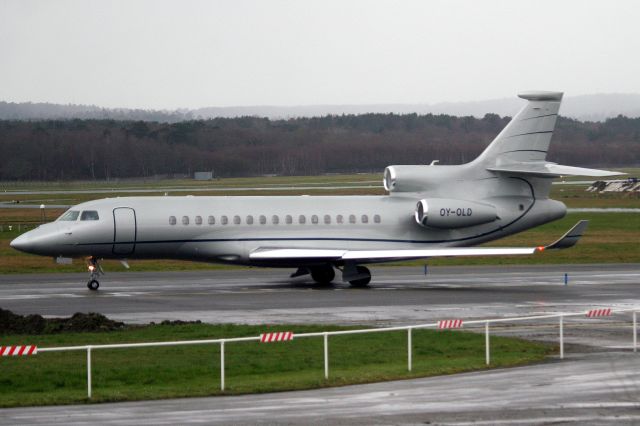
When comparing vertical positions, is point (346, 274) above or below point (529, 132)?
below

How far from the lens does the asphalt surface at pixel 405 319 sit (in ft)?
53.8

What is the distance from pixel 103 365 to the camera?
2109 centimetres

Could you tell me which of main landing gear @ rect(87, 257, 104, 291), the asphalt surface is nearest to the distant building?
the asphalt surface

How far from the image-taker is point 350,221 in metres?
39.0

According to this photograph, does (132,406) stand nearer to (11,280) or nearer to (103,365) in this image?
(103,365)

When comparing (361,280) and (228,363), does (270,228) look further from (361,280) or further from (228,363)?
(228,363)

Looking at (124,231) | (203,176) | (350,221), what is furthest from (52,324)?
(203,176)

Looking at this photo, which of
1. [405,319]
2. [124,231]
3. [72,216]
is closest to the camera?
[405,319]

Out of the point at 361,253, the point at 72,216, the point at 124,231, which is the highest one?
the point at 72,216

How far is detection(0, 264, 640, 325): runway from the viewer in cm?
3008

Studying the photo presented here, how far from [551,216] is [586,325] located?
1430 centimetres

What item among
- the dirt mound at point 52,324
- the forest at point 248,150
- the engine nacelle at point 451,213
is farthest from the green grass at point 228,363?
the forest at point 248,150

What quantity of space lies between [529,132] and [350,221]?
23.8ft

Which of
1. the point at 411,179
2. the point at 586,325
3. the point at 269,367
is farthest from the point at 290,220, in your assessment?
the point at 269,367
